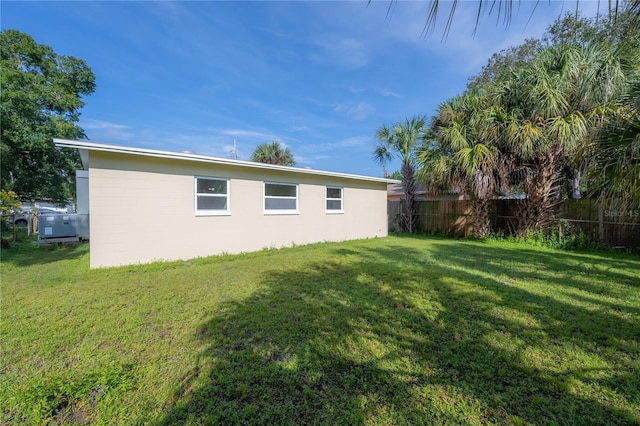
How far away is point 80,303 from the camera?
403 centimetres

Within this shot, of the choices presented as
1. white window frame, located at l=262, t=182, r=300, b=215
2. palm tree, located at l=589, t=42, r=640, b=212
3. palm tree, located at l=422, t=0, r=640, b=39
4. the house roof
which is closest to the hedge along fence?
palm tree, located at l=589, t=42, r=640, b=212

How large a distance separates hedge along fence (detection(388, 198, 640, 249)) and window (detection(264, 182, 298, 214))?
24.0ft

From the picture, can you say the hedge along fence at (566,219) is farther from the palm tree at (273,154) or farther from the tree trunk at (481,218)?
the palm tree at (273,154)

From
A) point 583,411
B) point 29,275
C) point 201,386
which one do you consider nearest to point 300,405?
point 201,386

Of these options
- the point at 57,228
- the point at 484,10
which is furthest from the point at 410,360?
the point at 57,228

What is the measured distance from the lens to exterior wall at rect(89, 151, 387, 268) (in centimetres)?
605

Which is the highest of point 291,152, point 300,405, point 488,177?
point 291,152

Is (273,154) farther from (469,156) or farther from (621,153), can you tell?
(621,153)

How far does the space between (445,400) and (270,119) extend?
58.2 feet

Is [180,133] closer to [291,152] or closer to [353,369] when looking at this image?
[291,152]

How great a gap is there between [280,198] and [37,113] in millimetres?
9109

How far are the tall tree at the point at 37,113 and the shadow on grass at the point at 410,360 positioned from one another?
35.4ft

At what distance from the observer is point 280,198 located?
355 inches

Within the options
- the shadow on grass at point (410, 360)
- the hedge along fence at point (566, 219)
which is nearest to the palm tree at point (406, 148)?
the hedge along fence at point (566, 219)
